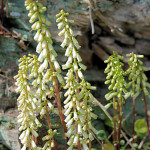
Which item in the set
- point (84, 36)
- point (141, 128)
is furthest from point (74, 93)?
point (84, 36)

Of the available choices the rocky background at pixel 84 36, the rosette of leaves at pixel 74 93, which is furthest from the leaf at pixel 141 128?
the rosette of leaves at pixel 74 93

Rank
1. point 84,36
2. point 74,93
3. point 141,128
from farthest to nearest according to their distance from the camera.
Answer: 1. point 84,36
2. point 141,128
3. point 74,93

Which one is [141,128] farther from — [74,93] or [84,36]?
[84,36]

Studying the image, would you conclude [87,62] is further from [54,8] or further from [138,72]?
[138,72]

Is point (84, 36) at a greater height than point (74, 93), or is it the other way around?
point (84, 36)

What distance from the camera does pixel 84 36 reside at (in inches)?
195

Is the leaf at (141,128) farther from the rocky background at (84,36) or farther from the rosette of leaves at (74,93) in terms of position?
the rosette of leaves at (74,93)

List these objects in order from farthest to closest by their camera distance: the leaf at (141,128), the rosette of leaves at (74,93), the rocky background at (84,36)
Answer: the leaf at (141,128), the rocky background at (84,36), the rosette of leaves at (74,93)

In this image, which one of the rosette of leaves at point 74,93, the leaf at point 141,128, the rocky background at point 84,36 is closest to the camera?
the rosette of leaves at point 74,93

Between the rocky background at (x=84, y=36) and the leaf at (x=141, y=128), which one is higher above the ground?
the rocky background at (x=84, y=36)

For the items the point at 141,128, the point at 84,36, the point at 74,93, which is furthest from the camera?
the point at 84,36

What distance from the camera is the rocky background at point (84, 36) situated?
164 inches

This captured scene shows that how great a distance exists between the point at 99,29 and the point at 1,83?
2570mm

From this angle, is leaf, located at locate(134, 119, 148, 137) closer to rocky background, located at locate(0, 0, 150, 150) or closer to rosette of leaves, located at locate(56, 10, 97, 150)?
rocky background, located at locate(0, 0, 150, 150)
